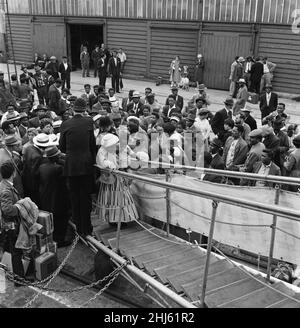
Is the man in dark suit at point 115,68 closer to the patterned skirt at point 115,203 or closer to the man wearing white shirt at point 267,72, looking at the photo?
the man wearing white shirt at point 267,72

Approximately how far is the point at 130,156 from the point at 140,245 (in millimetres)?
1356

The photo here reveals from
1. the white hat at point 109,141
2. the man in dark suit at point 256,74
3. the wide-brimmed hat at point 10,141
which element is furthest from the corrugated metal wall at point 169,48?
the white hat at point 109,141

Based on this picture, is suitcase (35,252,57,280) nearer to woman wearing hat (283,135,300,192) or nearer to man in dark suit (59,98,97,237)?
man in dark suit (59,98,97,237)

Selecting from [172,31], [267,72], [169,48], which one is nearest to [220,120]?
[267,72]

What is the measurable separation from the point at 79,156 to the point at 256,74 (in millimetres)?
13070

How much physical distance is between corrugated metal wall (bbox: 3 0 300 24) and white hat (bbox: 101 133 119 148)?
13389 millimetres

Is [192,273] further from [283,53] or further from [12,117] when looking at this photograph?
[283,53]

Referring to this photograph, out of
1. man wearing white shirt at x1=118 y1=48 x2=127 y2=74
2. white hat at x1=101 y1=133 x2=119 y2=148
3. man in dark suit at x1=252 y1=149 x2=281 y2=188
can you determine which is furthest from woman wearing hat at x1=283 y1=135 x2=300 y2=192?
man wearing white shirt at x1=118 y1=48 x2=127 y2=74

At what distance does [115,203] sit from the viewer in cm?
623

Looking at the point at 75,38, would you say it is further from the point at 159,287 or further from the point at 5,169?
the point at 159,287

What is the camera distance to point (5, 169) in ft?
19.3

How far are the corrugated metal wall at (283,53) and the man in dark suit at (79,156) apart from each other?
13571 mm

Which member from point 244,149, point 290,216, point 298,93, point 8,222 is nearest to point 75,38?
point 298,93

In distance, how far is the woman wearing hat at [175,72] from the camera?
65.4ft
